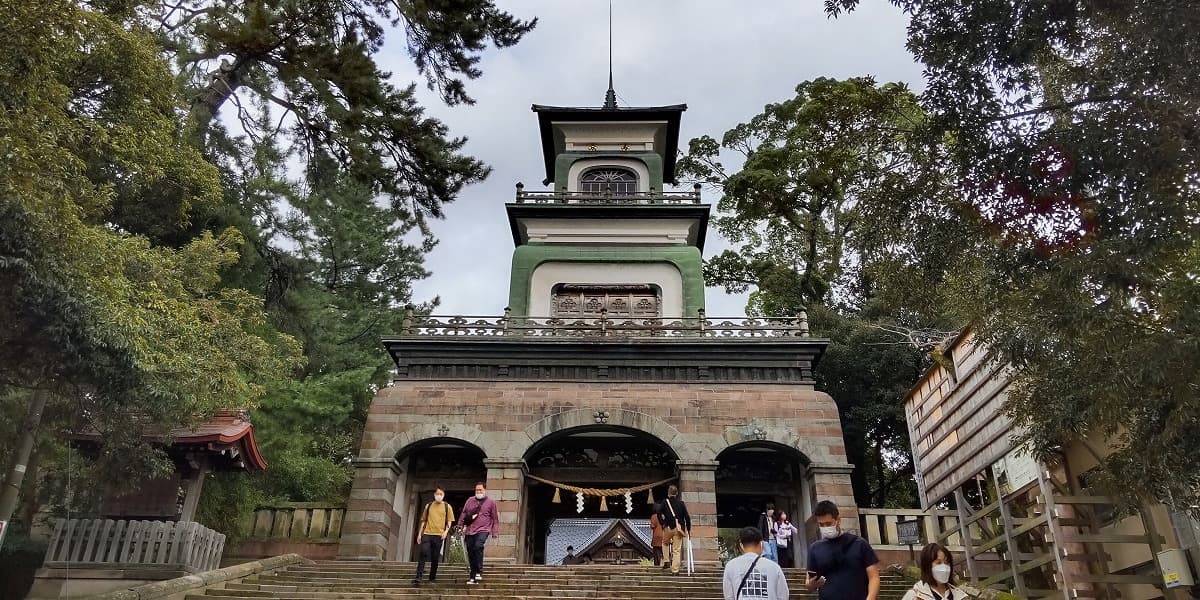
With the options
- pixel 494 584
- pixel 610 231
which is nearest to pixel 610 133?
pixel 610 231

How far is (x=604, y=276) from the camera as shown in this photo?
1806cm

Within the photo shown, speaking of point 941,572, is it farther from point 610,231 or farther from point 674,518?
point 610,231

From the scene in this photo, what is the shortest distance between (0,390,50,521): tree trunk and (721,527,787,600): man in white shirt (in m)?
8.95

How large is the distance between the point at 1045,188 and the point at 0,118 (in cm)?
1001

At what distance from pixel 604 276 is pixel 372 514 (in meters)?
7.80

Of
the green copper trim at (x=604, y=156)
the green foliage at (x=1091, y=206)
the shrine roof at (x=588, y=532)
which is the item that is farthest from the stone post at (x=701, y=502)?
the green copper trim at (x=604, y=156)

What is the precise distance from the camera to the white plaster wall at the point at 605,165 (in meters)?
20.3

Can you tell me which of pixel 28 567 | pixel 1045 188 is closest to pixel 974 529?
pixel 1045 188

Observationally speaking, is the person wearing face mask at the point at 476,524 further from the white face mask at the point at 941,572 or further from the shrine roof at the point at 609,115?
the shrine roof at the point at 609,115

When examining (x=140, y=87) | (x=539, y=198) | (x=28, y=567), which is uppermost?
(x=539, y=198)

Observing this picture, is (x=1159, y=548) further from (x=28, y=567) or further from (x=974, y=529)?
(x=28, y=567)

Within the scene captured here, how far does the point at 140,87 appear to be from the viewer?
928 cm

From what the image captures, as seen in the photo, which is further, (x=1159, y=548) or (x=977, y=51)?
(x=1159, y=548)

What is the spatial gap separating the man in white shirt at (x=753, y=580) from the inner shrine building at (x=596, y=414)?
818cm
